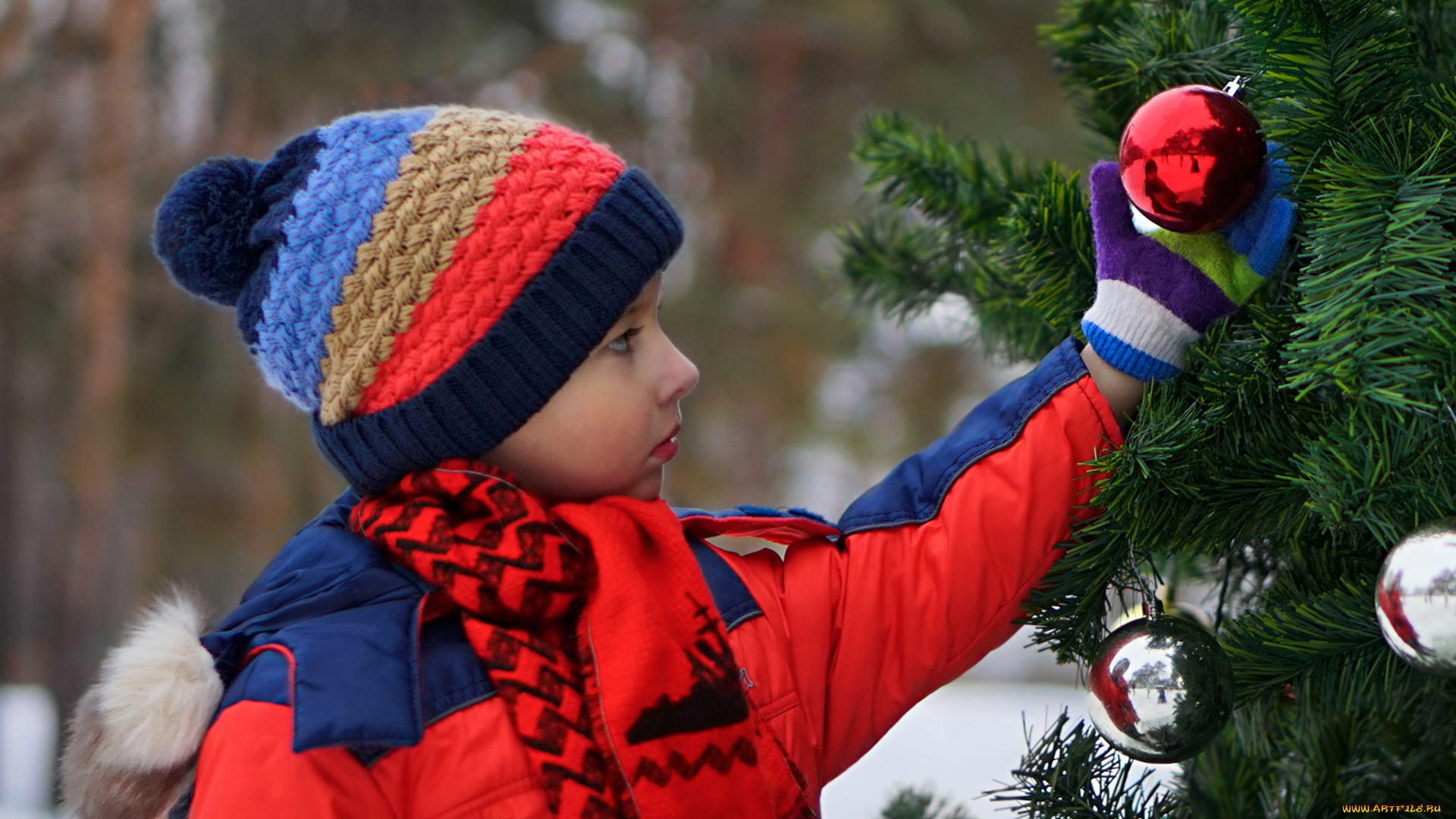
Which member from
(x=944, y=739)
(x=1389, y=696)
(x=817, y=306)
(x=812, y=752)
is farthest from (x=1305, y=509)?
(x=817, y=306)

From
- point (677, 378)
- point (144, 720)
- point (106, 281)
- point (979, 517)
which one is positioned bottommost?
point (144, 720)

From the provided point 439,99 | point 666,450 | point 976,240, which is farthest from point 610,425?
point 439,99

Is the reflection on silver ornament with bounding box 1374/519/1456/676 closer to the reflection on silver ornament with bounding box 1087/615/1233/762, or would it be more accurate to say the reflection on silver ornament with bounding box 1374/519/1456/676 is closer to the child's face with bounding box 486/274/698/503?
the reflection on silver ornament with bounding box 1087/615/1233/762

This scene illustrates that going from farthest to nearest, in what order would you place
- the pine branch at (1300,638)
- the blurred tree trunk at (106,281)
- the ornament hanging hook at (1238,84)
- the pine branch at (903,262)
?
1. the blurred tree trunk at (106,281)
2. the pine branch at (903,262)
3. the ornament hanging hook at (1238,84)
4. the pine branch at (1300,638)

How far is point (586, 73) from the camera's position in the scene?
17.0 ft

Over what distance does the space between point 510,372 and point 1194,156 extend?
2.16 ft

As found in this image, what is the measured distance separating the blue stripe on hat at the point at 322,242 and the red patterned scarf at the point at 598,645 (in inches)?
7.1

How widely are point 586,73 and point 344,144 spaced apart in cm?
423

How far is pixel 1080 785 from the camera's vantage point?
860 mm

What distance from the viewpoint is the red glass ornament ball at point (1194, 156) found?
0.76 metres

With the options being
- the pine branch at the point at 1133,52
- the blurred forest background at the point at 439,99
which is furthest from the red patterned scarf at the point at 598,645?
the blurred forest background at the point at 439,99

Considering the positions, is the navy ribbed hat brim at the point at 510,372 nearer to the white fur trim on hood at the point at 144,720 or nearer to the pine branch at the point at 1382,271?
the white fur trim on hood at the point at 144,720

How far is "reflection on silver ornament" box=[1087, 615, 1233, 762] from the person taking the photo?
759 millimetres

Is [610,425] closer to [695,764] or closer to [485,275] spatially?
[485,275]
